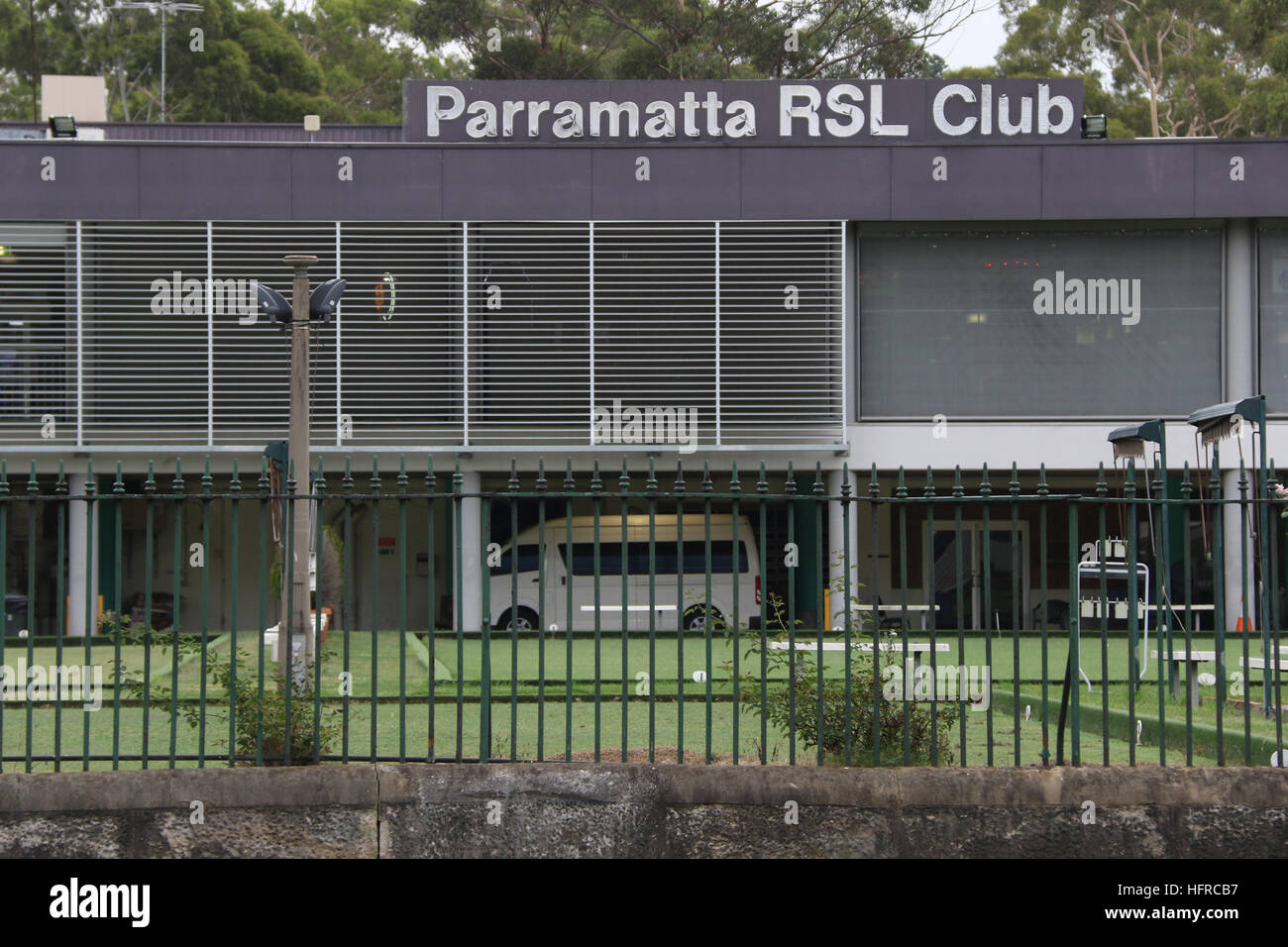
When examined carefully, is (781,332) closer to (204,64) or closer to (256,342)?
(256,342)

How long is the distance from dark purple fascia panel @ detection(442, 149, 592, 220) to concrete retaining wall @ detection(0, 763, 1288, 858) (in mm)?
17875

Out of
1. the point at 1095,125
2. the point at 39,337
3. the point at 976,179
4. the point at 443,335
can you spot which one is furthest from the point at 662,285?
the point at 39,337

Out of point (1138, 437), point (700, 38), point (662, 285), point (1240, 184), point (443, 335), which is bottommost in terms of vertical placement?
point (1138, 437)

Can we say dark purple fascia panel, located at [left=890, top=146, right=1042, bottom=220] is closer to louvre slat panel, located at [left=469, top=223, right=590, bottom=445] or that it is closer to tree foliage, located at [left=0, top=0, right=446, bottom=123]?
louvre slat panel, located at [left=469, top=223, right=590, bottom=445]

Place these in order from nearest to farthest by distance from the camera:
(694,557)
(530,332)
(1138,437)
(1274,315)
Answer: (1138,437)
(694,557)
(530,332)
(1274,315)

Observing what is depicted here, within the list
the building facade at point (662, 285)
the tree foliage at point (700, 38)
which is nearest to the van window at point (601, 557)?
the building facade at point (662, 285)

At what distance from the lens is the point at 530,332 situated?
2447 cm

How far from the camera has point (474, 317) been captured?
24.5 meters

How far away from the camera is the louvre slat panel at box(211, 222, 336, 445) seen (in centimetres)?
2400

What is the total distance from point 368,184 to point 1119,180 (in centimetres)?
1176

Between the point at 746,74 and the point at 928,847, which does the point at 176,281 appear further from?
the point at 746,74

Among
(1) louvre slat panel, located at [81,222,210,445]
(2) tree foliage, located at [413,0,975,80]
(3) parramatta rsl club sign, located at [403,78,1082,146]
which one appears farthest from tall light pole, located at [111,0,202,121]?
(3) parramatta rsl club sign, located at [403,78,1082,146]

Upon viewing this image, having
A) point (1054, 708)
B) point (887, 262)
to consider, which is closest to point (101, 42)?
point (887, 262)

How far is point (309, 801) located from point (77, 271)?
18.8 m
